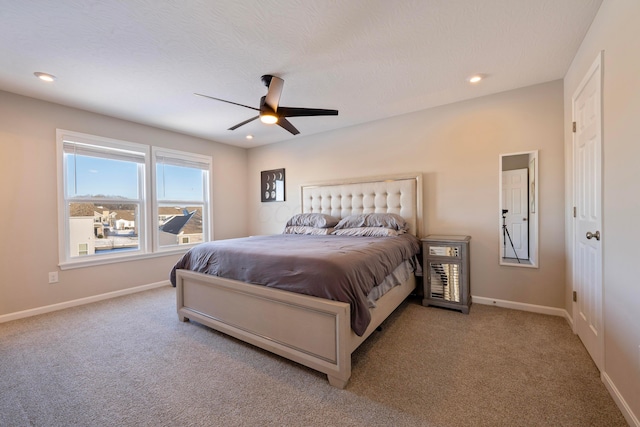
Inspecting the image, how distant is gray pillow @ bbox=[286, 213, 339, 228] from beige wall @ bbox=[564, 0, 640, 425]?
273cm

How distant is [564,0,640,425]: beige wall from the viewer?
4.32 ft

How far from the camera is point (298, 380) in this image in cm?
174

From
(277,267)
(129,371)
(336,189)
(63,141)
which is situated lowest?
(129,371)

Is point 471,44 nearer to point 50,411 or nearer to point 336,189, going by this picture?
point 336,189

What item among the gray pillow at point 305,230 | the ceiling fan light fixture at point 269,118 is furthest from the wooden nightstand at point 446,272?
the ceiling fan light fixture at point 269,118

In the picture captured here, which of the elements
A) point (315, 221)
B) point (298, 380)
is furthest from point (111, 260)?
point (298, 380)

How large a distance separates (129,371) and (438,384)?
2.17 metres

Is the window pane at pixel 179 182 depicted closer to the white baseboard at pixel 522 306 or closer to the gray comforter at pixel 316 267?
the gray comforter at pixel 316 267

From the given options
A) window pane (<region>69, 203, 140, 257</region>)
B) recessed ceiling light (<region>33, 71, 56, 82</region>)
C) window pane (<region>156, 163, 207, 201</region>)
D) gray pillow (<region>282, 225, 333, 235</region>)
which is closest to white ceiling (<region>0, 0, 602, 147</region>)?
recessed ceiling light (<region>33, 71, 56, 82</region>)

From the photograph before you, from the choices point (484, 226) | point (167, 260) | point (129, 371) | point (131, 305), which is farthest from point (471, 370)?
point (167, 260)

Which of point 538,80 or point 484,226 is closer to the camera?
point 538,80

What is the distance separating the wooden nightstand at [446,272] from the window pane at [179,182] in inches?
154

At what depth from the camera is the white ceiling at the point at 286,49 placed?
1724 millimetres

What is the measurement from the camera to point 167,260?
416 cm
